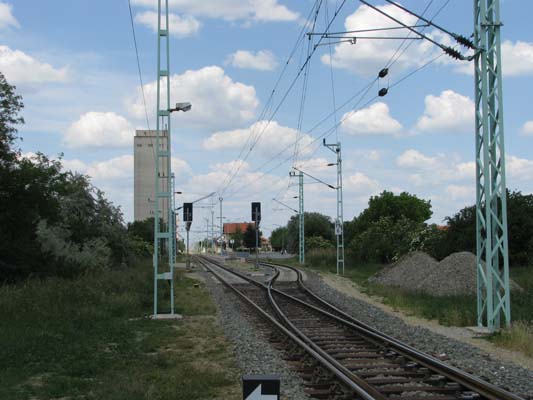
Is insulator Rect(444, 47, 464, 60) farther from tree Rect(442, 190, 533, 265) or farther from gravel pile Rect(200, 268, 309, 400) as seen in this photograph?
tree Rect(442, 190, 533, 265)

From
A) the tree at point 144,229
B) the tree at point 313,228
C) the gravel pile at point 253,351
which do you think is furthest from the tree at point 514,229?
the tree at point 144,229

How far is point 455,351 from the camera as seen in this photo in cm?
1232

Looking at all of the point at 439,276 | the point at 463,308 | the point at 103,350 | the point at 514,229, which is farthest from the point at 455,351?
the point at 514,229

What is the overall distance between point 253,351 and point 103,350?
290cm

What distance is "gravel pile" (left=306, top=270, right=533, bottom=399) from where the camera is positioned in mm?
9586

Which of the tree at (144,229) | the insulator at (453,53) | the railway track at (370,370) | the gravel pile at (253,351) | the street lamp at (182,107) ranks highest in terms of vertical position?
the insulator at (453,53)

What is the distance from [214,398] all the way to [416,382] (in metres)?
2.98

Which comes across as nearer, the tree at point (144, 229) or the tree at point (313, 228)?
the tree at point (144, 229)

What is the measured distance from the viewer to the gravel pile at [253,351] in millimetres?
9438

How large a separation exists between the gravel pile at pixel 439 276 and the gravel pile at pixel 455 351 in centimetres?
482

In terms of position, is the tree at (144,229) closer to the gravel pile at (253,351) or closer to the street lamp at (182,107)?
the gravel pile at (253,351)

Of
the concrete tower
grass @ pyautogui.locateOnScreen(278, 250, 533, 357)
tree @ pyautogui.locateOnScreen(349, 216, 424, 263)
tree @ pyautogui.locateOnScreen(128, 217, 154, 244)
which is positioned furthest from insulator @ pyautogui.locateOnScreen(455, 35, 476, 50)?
tree @ pyautogui.locateOnScreen(128, 217, 154, 244)

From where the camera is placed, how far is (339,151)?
39.9 meters

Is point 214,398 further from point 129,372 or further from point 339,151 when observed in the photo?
point 339,151
